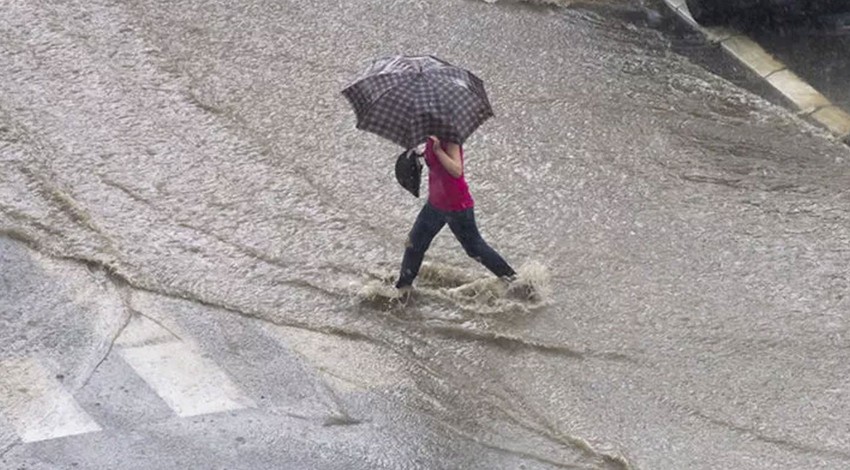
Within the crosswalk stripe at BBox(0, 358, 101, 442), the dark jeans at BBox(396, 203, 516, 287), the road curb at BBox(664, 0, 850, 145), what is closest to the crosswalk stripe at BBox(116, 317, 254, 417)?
the crosswalk stripe at BBox(0, 358, 101, 442)

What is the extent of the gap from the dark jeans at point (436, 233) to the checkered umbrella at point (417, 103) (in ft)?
2.32

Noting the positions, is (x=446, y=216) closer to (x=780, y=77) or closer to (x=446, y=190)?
(x=446, y=190)

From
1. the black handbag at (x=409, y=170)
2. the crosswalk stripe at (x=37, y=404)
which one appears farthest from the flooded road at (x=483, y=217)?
the black handbag at (x=409, y=170)

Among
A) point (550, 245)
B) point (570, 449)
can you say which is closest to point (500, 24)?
point (550, 245)

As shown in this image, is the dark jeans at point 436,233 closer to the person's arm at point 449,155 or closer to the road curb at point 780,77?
the person's arm at point 449,155

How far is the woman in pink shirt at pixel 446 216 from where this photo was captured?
23.9 feet

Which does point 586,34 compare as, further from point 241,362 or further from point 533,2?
point 241,362

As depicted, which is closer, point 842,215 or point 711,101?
point 842,215

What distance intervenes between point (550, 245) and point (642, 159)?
133cm

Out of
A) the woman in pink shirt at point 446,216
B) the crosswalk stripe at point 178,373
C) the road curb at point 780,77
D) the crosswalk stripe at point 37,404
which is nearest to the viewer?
the crosswalk stripe at point 37,404

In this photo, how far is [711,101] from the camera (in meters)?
10.3

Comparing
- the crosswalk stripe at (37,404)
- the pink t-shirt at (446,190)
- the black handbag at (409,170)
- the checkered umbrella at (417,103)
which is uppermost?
the checkered umbrella at (417,103)

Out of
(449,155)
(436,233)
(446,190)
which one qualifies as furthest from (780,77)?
(449,155)

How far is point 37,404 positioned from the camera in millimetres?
7082
